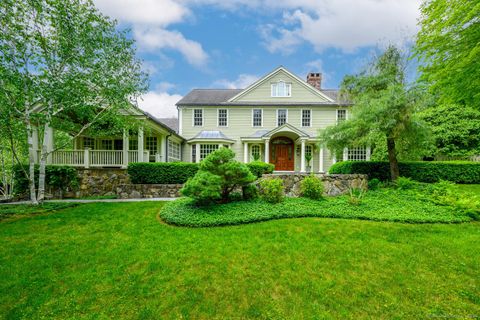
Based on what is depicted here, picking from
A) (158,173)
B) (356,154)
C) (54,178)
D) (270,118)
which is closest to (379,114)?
(356,154)

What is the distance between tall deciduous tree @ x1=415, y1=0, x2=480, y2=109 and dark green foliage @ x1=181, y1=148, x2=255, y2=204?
659 centimetres

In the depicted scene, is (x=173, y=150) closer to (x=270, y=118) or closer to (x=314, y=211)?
(x=270, y=118)

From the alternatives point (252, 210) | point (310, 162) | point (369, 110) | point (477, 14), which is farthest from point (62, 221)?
point (310, 162)

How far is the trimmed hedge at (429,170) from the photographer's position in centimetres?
980

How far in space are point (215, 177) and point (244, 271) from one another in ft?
10.4

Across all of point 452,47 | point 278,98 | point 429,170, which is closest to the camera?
point 452,47

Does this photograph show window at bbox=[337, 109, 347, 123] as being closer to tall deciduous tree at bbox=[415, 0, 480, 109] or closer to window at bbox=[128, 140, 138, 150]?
tall deciduous tree at bbox=[415, 0, 480, 109]

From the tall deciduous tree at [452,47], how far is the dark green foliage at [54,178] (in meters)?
14.8

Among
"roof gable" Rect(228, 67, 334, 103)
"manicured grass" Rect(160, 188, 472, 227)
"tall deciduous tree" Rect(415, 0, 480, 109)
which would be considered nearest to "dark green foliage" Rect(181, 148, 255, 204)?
"manicured grass" Rect(160, 188, 472, 227)

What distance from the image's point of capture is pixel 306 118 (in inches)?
625

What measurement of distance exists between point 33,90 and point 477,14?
13.4 m

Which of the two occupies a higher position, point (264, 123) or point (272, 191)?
point (264, 123)

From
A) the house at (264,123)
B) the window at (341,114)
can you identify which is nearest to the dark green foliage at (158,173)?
the house at (264,123)

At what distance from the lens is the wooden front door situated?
1538cm
